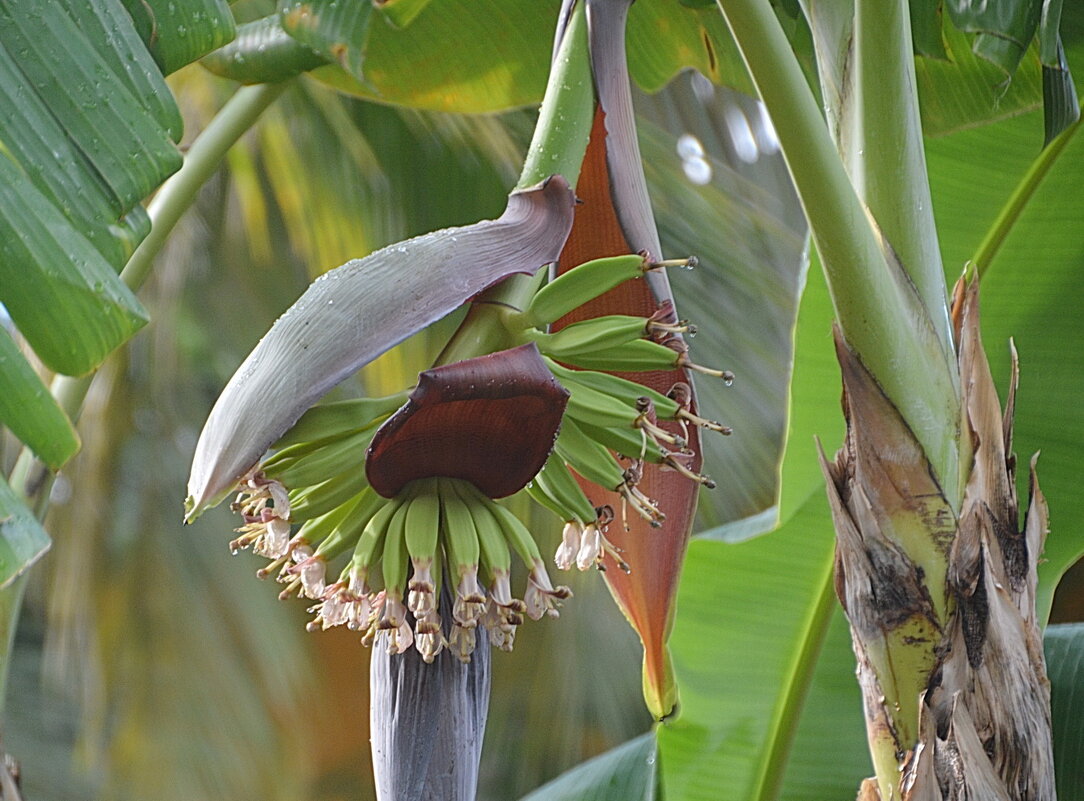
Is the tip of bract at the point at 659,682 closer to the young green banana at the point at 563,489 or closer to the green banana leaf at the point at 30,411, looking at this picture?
the young green banana at the point at 563,489

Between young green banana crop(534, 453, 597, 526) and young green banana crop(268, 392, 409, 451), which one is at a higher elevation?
young green banana crop(268, 392, 409, 451)

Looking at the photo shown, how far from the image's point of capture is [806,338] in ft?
3.18

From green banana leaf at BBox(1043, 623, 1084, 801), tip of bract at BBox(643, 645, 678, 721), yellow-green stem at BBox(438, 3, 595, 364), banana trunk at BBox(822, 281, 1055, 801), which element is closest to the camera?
yellow-green stem at BBox(438, 3, 595, 364)

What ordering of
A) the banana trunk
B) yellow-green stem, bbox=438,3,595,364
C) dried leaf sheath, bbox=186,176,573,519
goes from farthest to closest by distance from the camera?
the banana trunk < yellow-green stem, bbox=438,3,595,364 < dried leaf sheath, bbox=186,176,573,519

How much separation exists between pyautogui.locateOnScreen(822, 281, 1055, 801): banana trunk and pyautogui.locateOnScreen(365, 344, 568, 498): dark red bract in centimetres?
27

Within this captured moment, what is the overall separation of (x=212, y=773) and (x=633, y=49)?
302 cm

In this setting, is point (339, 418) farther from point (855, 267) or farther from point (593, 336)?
point (855, 267)

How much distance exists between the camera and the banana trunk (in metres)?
0.61

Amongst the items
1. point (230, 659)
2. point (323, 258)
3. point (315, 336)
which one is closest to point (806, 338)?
point (315, 336)

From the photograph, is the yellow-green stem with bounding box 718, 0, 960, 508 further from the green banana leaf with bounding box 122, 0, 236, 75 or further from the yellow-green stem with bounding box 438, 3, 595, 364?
the green banana leaf with bounding box 122, 0, 236, 75

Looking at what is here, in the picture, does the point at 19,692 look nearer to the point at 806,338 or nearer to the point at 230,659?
the point at 230,659

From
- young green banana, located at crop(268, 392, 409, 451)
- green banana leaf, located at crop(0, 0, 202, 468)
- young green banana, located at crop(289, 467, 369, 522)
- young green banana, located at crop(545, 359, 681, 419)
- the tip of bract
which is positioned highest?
green banana leaf, located at crop(0, 0, 202, 468)

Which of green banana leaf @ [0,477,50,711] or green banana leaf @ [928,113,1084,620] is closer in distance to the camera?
green banana leaf @ [0,477,50,711]

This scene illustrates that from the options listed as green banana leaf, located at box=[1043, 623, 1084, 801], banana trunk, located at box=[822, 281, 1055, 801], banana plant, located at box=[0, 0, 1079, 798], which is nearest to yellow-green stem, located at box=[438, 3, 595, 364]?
banana plant, located at box=[0, 0, 1079, 798]
